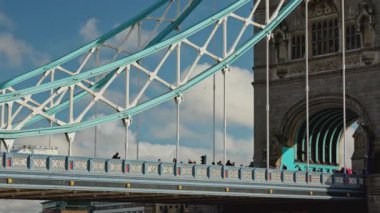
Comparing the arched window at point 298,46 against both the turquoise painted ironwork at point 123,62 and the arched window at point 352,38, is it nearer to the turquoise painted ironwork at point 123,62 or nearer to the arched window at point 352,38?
the arched window at point 352,38

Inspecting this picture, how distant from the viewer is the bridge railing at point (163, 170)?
41.2m

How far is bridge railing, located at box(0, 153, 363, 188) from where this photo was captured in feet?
135

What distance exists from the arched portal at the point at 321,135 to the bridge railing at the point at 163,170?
29.6 feet

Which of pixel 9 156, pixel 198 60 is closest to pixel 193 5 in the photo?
pixel 198 60

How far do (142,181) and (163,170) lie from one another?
165 centimetres

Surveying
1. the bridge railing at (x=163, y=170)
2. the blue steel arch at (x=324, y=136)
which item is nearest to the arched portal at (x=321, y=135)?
the blue steel arch at (x=324, y=136)

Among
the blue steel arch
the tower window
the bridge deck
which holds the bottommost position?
the bridge deck

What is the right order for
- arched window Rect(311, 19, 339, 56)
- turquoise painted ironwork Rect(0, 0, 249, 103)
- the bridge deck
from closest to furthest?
Result: 1. the bridge deck
2. turquoise painted ironwork Rect(0, 0, 249, 103)
3. arched window Rect(311, 19, 339, 56)

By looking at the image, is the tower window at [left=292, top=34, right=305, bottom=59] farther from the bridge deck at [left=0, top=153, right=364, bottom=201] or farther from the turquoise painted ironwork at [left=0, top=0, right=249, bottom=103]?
the bridge deck at [left=0, top=153, right=364, bottom=201]

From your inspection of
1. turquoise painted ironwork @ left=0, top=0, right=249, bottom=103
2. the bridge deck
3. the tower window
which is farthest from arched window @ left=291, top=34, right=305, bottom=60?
the bridge deck

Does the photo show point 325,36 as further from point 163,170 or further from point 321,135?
point 163,170

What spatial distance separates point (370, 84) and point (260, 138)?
10091 mm

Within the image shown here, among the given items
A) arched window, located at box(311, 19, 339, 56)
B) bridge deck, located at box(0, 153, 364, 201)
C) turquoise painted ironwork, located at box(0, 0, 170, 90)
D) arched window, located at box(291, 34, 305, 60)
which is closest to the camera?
bridge deck, located at box(0, 153, 364, 201)

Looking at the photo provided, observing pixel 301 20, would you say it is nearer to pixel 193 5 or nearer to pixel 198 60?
pixel 193 5
